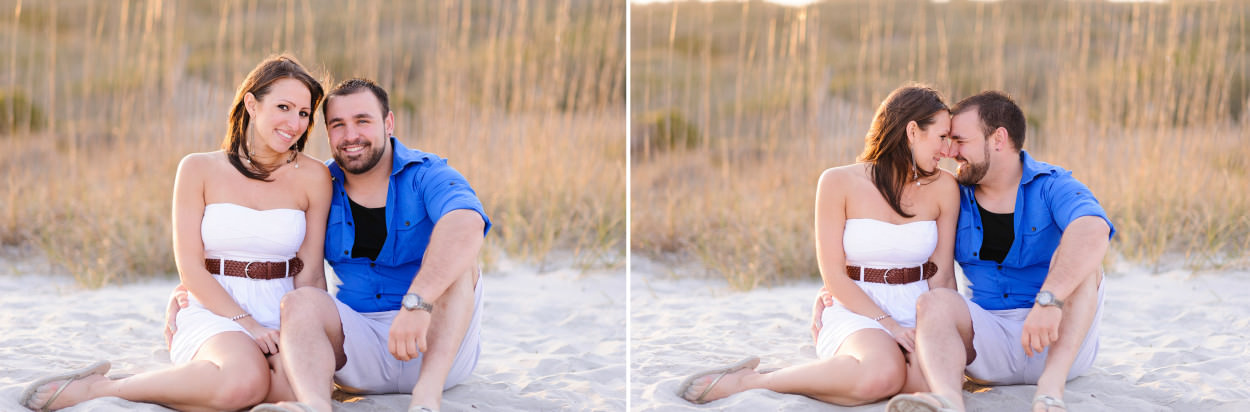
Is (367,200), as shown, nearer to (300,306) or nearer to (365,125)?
(365,125)

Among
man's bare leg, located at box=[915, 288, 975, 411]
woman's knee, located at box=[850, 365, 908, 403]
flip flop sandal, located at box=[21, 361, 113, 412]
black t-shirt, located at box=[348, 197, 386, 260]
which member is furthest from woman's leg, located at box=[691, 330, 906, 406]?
flip flop sandal, located at box=[21, 361, 113, 412]

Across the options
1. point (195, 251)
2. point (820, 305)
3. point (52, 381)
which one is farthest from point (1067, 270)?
point (52, 381)

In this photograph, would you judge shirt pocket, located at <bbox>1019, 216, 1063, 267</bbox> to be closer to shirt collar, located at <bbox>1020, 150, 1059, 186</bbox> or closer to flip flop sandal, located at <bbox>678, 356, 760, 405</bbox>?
shirt collar, located at <bbox>1020, 150, 1059, 186</bbox>

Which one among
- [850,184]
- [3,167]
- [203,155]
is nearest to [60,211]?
[3,167]

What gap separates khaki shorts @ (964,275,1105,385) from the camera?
9.43ft

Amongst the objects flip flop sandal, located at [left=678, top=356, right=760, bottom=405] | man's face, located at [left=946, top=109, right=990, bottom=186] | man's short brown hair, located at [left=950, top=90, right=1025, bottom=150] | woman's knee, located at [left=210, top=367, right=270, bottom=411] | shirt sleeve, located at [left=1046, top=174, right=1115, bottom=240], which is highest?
man's short brown hair, located at [left=950, top=90, right=1025, bottom=150]

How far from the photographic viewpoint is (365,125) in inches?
112

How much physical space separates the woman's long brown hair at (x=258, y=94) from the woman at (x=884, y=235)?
1.41 metres

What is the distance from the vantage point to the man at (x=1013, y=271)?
106 inches

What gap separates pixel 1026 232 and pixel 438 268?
1730mm

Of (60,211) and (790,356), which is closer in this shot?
(790,356)

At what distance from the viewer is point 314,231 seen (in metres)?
2.88

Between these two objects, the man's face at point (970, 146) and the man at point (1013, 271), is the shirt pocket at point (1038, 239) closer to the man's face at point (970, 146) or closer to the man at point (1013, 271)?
the man at point (1013, 271)

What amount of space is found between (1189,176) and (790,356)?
3222mm
